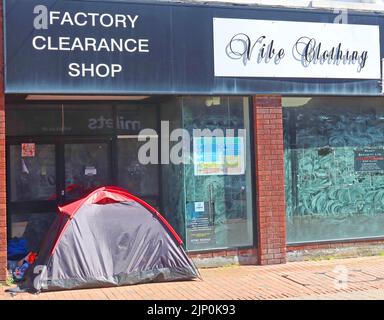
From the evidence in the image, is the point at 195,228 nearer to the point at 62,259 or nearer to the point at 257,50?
the point at 62,259

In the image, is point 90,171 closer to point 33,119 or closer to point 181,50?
point 33,119

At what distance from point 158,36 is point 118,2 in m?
0.79

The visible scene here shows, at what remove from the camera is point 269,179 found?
9336 millimetres

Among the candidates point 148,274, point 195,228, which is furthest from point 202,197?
point 148,274

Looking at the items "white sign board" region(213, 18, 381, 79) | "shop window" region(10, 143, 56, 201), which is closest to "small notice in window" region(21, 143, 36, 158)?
"shop window" region(10, 143, 56, 201)

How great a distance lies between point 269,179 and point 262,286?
2088mm

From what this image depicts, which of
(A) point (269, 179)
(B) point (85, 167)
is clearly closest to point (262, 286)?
(A) point (269, 179)

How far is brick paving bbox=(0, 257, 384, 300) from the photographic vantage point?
7.34m

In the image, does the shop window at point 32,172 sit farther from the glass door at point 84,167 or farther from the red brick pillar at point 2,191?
the red brick pillar at point 2,191

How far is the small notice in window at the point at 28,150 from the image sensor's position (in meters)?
9.52

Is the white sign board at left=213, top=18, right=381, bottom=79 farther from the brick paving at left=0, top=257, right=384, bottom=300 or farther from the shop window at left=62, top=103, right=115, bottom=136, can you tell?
the brick paving at left=0, top=257, right=384, bottom=300

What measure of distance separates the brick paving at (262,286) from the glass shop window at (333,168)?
0.97 meters

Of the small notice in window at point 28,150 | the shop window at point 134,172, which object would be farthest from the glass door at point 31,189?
the shop window at point 134,172

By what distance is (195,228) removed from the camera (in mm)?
9203
